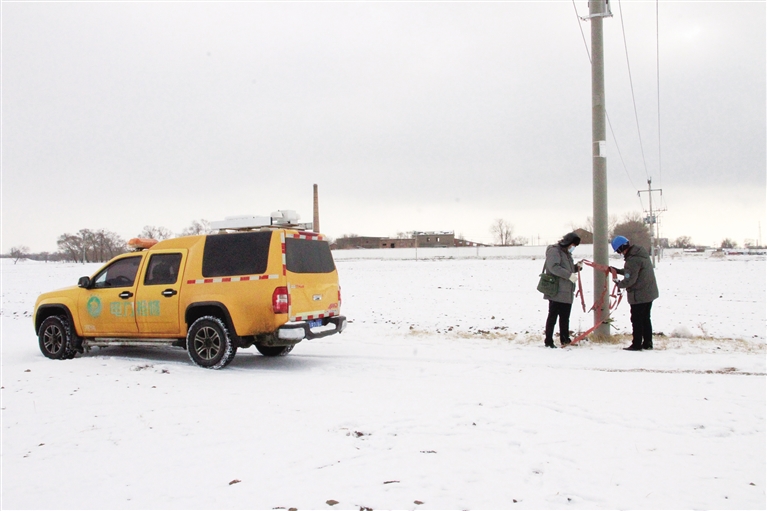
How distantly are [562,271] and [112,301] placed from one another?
7771mm

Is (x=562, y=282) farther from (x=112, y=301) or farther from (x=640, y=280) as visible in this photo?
(x=112, y=301)

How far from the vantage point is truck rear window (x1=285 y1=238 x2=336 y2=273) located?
8.23 metres

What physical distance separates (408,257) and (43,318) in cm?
5945

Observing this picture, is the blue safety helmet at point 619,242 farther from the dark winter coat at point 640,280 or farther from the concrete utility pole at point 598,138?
the concrete utility pole at point 598,138

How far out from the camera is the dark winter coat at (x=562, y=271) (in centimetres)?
960

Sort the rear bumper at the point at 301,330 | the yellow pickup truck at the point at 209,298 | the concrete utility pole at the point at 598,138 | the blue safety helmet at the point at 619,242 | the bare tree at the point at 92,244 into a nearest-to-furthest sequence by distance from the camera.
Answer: the rear bumper at the point at 301,330, the yellow pickup truck at the point at 209,298, the blue safety helmet at the point at 619,242, the concrete utility pole at the point at 598,138, the bare tree at the point at 92,244

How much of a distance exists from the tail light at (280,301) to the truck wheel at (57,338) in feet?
13.8

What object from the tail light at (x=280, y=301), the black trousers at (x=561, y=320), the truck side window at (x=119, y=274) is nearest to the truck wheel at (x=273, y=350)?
the tail light at (x=280, y=301)

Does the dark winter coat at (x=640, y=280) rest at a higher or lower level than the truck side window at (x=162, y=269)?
lower

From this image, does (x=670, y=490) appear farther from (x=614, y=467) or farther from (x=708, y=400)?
(x=708, y=400)

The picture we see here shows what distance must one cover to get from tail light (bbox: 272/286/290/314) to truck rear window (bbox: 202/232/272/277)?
0.41 metres

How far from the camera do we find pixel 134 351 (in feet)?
33.9

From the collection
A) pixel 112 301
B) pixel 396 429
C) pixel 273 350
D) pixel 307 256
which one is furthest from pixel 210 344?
pixel 396 429

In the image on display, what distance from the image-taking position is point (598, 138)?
10539 mm
